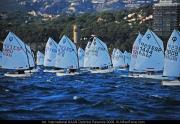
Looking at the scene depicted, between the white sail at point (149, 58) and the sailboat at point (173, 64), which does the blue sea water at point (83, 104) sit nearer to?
the sailboat at point (173, 64)

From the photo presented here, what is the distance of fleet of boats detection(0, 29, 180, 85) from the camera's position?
1102cm

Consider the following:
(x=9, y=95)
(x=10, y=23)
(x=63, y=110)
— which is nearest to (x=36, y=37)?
(x=10, y=23)

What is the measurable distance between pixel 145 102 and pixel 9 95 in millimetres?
1803

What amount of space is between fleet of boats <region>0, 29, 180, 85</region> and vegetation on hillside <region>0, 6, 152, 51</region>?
0.52ft

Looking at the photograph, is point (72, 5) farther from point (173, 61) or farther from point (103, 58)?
point (103, 58)

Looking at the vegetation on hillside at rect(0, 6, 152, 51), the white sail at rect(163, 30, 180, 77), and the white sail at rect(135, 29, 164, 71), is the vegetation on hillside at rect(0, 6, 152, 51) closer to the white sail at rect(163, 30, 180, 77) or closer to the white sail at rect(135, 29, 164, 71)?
the white sail at rect(163, 30, 180, 77)

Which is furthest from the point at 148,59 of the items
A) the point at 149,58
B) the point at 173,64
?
the point at 173,64

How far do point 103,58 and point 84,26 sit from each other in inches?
561

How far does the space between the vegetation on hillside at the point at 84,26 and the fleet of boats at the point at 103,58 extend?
0.52 feet

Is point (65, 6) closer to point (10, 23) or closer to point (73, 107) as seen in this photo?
point (10, 23)

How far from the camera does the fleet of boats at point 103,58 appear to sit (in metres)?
11.0

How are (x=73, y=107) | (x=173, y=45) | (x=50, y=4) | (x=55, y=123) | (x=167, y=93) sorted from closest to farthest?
(x=55, y=123) → (x=73, y=107) → (x=50, y=4) → (x=167, y=93) → (x=173, y=45)

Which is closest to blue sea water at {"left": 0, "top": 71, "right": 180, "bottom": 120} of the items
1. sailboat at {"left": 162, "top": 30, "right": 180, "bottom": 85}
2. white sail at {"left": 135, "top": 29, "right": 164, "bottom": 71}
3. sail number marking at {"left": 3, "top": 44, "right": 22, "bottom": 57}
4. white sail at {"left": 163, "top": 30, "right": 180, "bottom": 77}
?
sailboat at {"left": 162, "top": 30, "right": 180, "bottom": 85}

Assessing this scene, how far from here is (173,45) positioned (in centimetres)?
1120
